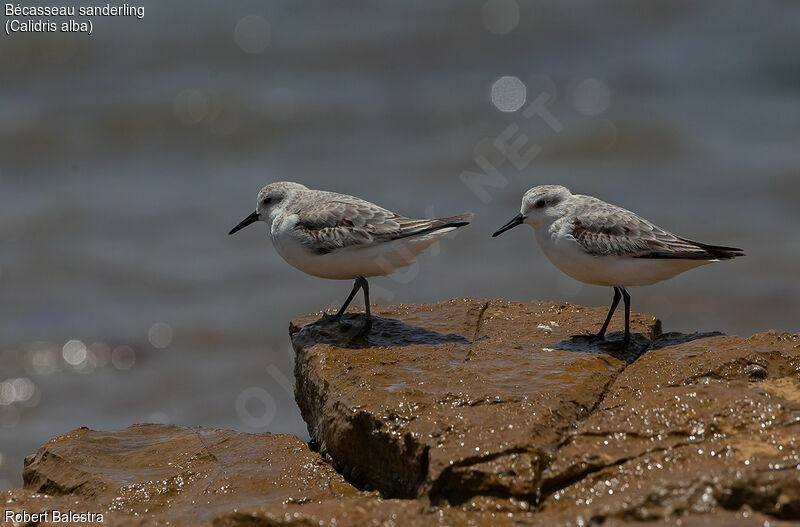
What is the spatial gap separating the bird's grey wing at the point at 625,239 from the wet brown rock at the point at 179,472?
2.93 m

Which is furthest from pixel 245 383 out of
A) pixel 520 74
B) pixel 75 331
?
pixel 520 74

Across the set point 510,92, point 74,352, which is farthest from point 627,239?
point 510,92

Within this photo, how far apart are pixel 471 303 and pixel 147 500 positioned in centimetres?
367

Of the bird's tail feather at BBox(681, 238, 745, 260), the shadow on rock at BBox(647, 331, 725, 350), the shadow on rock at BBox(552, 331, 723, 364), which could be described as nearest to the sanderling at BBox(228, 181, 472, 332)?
the shadow on rock at BBox(552, 331, 723, 364)

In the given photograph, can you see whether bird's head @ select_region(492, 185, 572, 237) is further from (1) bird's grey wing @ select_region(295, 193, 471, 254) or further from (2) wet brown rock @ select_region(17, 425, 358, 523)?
(2) wet brown rock @ select_region(17, 425, 358, 523)

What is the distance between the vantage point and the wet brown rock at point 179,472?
20.4 feet

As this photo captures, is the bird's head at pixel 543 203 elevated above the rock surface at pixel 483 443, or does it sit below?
above

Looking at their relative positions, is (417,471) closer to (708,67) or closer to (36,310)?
(36,310)

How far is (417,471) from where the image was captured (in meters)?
5.76

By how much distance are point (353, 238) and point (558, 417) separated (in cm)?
296

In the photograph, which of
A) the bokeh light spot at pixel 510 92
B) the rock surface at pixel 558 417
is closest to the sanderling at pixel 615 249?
the rock surface at pixel 558 417

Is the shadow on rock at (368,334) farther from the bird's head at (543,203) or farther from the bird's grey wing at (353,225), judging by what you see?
the bird's head at (543,203)

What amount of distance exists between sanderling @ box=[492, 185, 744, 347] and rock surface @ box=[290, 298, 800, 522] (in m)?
0.49

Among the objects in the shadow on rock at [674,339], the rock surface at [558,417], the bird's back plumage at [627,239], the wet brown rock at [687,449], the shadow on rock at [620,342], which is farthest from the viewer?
the bird's back plumage at [627,239]
